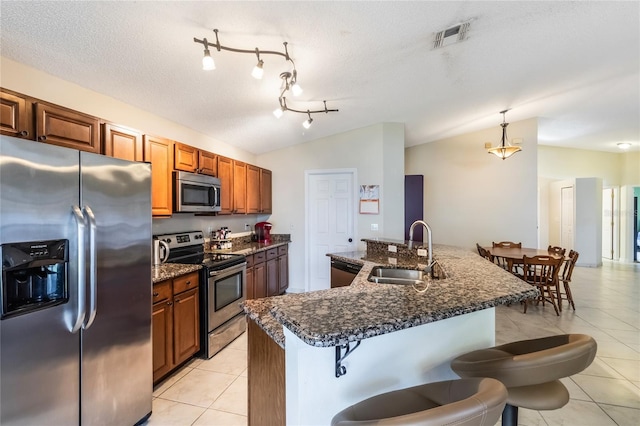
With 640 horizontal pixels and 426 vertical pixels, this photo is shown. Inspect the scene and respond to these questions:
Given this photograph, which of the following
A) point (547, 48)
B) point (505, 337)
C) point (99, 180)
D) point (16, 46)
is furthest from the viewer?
point (505, 337)

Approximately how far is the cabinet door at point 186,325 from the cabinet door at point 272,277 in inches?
61.9

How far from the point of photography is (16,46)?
5.89ft

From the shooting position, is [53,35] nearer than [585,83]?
Yes

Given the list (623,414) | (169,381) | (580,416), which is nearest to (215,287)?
(169,381)

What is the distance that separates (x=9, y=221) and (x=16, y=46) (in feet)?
4.21

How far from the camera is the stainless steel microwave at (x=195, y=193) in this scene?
112 inches

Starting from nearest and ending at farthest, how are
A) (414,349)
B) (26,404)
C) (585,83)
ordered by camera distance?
(414,349)
(26,404)
(585,83)

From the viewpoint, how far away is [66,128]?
6.39 ft

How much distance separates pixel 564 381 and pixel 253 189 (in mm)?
4043

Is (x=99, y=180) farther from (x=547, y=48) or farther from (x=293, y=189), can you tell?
(x=547, y=48)

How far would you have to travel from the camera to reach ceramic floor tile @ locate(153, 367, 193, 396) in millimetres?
2267

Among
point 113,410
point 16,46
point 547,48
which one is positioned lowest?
point 113,410

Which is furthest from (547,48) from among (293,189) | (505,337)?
(293,189)

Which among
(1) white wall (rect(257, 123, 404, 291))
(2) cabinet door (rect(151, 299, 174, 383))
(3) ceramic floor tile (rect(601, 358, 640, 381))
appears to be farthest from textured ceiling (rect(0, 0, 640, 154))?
(3) ceramic floor tile (rect(601, 358, 640, 381))
